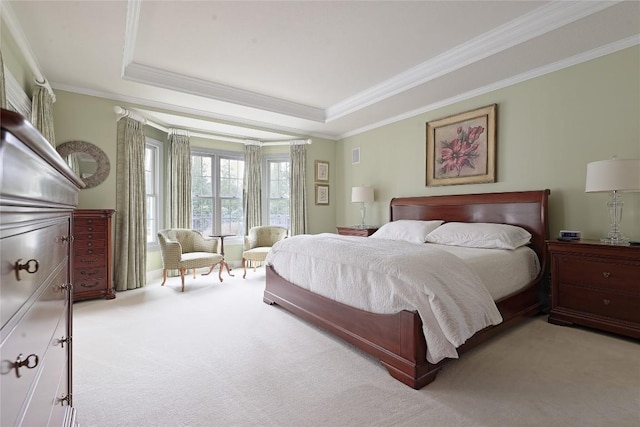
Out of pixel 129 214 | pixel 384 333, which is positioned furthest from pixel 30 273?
pixel 129 214

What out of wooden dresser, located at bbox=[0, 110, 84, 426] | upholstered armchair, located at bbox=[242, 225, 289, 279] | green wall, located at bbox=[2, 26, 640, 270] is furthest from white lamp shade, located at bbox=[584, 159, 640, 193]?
upholstered armchair, located at bbox=[242, 225, 289, 279]

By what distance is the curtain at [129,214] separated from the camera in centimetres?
418

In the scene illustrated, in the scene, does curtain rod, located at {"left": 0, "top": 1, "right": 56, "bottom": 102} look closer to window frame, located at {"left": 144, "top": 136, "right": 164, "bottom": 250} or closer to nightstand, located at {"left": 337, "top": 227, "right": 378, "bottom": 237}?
window frame, located at {"left": 144, "top": 136, "right": 164, "bottom": 250}

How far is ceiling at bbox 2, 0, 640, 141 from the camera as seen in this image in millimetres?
2641

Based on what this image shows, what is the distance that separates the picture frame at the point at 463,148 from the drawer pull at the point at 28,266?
425 centimetres

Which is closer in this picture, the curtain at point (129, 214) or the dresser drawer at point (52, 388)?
the dresser drawer at point (52, 388)

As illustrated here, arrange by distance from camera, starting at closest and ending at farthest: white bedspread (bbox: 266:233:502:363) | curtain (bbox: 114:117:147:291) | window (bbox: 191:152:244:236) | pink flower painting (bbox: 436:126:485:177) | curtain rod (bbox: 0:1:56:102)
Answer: white bedspread (bbox: 266:233:502:363), curtain rod (bbox: 0:1:56:102), pink flower painting (bbox: 436:126:485:177), curtain (bbox: 114:117:147:291), window (bbox: 191:152:244:236)

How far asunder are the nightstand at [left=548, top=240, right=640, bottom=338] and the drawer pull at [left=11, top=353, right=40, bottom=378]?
3595 millimetres

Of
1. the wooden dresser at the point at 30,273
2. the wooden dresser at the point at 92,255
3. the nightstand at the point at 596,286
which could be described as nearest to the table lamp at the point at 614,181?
the nightstand at the point at 596,286

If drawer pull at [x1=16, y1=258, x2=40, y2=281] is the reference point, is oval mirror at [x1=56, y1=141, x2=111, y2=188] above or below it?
above

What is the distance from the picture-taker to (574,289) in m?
2.88

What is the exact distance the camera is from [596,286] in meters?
2.74

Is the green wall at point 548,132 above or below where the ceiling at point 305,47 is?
below

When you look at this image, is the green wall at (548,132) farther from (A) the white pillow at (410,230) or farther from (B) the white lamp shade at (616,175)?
(A) the white pillow at (410,230)
